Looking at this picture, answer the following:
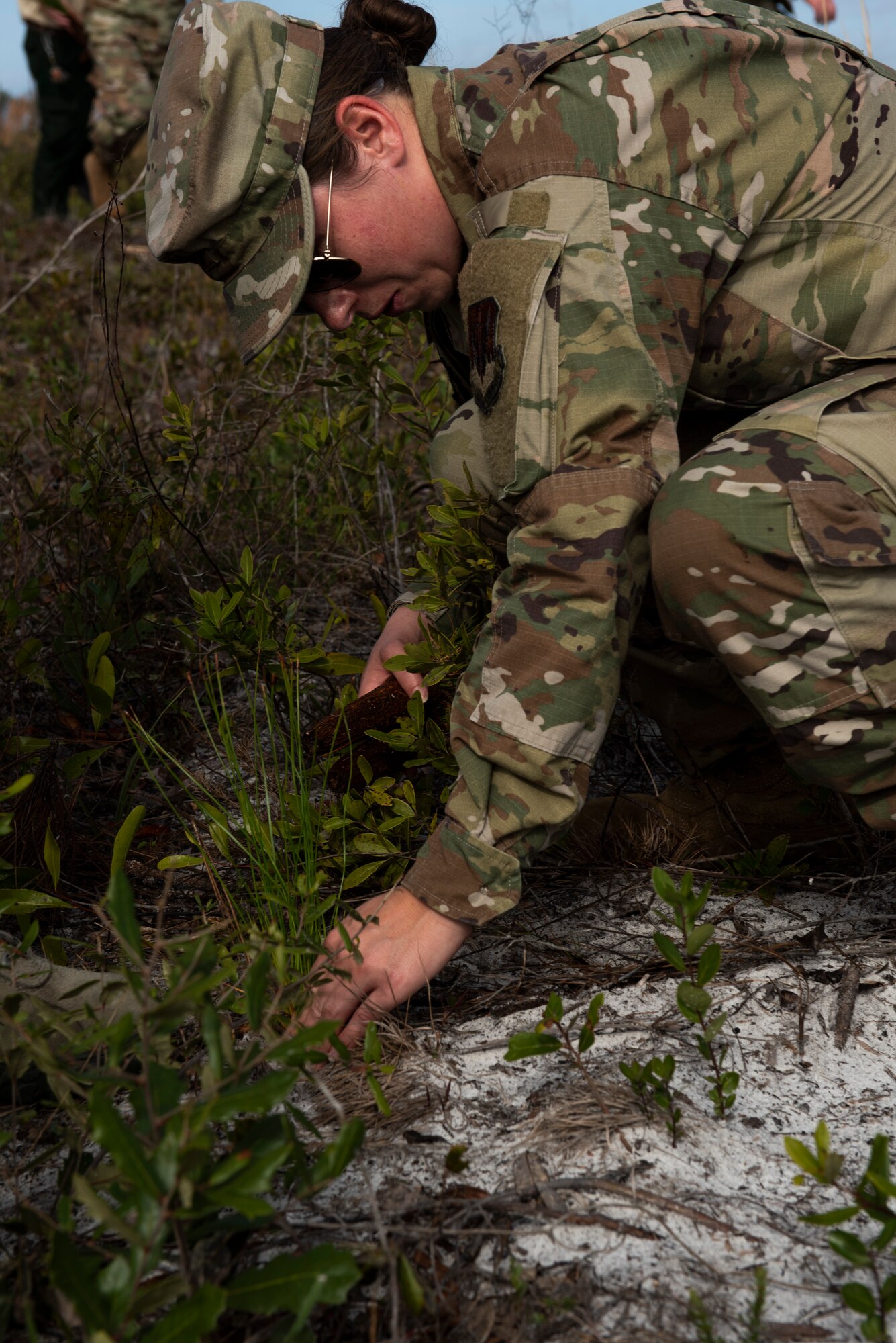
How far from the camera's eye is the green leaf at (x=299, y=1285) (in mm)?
937

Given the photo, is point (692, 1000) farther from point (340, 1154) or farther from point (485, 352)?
point (485, 352)

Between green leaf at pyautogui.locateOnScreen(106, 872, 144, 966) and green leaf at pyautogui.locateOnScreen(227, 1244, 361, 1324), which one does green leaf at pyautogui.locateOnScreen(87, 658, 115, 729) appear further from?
green leaf at pyautogui.locateOnScreen(227, 1244, 361, 1324)

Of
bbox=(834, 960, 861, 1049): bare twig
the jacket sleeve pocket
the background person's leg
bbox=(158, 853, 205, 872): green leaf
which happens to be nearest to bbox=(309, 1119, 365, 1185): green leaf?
bbox=(158, 853, 205, 872): green leaf

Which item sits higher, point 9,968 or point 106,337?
point 106,337


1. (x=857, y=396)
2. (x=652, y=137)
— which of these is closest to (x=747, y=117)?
(x=652, y=137)

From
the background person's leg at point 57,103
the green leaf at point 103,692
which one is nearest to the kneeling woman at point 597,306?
the green leaf at point 103,692

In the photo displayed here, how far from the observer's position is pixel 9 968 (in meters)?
1.38

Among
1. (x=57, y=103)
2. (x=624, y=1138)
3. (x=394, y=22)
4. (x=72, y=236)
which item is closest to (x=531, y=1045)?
(x=624, y=1138)

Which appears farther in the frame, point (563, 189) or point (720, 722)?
point (720, 722)

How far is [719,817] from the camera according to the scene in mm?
2059

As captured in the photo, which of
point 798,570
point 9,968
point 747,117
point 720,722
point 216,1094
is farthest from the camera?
point 720,722

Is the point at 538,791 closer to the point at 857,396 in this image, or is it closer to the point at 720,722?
the point at 720,722

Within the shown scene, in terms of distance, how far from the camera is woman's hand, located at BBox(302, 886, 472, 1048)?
146 cm

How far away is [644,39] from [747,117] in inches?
7.3
